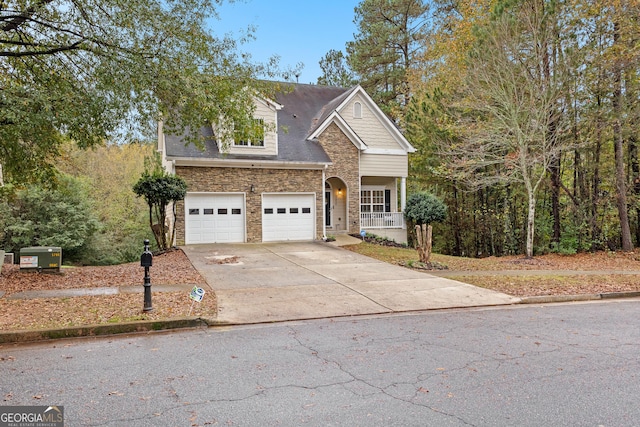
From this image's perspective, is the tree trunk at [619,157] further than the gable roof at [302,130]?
No

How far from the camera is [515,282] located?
10.5 metres

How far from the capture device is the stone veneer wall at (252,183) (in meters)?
17.0

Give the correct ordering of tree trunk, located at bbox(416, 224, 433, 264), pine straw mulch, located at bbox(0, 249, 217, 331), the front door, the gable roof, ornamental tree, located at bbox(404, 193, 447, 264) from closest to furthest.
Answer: pine straw mulch, located at bbox(0, 249, 217, 331) → tree trunk, located at bbox(416, 224, 433, 264) → the gable roof → ornamental tree, located at bbox(404, 193, 447, 264) → the front door

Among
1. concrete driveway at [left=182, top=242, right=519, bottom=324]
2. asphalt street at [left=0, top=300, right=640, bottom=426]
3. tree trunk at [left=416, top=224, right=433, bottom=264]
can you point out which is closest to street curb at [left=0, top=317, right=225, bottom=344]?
asphalt street at [left=0, top=300, right=640, bottom=426]

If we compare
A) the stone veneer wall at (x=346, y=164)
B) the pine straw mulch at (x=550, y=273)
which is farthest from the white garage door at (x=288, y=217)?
the pine straw mulch at (x=550, y=273)

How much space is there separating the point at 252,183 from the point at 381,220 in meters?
7.10

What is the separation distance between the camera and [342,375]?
4.48 meters

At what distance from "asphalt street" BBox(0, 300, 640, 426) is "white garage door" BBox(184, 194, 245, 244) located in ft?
37.8

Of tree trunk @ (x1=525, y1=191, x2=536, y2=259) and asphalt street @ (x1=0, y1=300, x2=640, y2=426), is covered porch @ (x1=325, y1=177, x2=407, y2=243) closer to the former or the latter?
tree trunk @ (x1=525, y1=191, x2=536, y2=259)

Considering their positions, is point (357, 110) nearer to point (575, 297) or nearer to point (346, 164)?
point (346, 164)

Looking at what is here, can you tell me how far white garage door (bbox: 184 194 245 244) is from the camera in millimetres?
17203

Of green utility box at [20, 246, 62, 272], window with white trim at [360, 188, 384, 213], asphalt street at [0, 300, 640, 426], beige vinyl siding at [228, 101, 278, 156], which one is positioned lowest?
asphalt street at [0, 300, 640, 426]

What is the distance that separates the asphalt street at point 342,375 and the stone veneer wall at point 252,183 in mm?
11546

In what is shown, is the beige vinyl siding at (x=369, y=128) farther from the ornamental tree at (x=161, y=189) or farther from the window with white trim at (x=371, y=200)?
the ornamental tree at (x=161, y=189)
